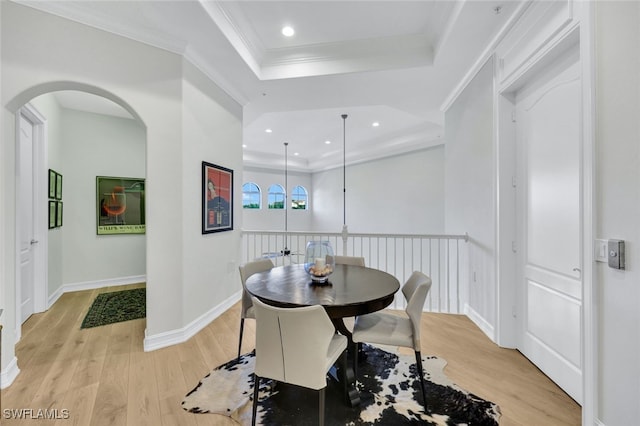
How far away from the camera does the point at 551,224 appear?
209 cm

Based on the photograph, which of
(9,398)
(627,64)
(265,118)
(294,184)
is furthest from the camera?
(294,184)

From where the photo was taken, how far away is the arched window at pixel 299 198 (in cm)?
961

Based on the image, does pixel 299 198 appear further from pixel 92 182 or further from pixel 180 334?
pixel 180 334

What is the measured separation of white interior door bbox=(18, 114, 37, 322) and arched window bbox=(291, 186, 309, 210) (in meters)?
6.86

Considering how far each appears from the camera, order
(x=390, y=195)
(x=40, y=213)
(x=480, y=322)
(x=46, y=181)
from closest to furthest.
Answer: (x=480, y=322) < (x=40, y=213) < (x=46, y=181) < (x=390, y=195)

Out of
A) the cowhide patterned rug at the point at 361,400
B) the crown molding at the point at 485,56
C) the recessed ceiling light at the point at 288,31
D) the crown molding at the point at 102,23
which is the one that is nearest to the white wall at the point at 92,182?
the crown molding at the point at 102,23

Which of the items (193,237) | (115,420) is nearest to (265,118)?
(193,237)

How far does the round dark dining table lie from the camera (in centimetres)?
161

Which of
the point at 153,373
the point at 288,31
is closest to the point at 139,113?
the point at 288,31

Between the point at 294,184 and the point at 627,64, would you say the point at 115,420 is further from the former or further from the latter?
the point at 294,184

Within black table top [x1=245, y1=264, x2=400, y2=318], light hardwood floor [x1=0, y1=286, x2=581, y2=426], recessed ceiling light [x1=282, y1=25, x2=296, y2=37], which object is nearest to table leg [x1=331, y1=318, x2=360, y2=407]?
black table top [x1=245, y1=264, x2=400, y2=318]

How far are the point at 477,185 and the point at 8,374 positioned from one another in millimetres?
4486

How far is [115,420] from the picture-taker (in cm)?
165

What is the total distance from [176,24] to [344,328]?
2.99 metres
